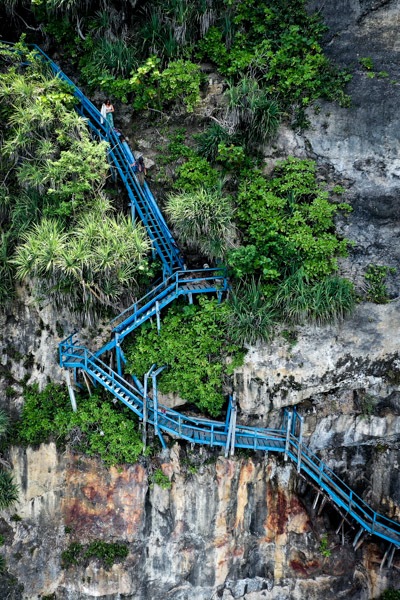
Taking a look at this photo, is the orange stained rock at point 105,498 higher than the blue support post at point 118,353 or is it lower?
lower

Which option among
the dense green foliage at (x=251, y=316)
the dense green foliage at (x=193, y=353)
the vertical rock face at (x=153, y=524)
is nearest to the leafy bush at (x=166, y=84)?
the dense green foliage at (x=251, y=316)

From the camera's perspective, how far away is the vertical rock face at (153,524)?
12.2 metres

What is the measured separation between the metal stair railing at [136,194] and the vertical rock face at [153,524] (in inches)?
186

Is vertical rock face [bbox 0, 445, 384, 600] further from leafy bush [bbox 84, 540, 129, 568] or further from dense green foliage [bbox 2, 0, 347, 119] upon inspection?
dense green foliage [bbox 2, 0, 347, 119]

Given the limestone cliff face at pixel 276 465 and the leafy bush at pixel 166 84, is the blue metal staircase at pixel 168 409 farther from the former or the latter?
the leafy bush at pixel 166 84

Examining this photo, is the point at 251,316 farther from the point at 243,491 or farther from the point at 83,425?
the point at 83,425

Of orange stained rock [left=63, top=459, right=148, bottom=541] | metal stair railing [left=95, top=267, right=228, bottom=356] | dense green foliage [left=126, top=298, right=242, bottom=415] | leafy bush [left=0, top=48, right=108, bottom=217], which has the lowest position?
orange stained rock [left=63, top=459, right=148, bottom=541]

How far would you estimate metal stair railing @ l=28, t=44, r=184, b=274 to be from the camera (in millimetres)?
12648

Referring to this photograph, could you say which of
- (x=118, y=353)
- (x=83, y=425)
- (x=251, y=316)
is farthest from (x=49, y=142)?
(x=83, y=425)

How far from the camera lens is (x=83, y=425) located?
12.2 metres

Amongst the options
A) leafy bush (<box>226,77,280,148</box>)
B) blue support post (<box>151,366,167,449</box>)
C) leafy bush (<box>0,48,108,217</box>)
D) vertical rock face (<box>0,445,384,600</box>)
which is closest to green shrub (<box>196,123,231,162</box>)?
leafy bush (<box>226,77,280,148</box>)

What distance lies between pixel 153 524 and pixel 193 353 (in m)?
4.21

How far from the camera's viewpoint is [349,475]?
42.3ft

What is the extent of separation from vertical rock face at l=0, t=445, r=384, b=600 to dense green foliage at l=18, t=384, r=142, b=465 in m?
0.35
